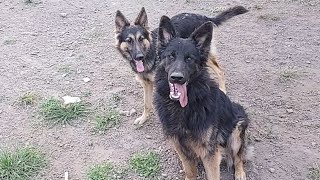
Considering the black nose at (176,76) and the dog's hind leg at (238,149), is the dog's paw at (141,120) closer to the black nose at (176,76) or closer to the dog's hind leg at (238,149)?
the dog's hind leg at (238,149)

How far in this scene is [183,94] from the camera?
3.35 m

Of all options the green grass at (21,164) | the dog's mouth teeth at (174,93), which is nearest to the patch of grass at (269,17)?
the dog's mouth teeth at (174,93)

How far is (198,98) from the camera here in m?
3.42

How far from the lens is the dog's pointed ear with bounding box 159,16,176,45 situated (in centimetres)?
336

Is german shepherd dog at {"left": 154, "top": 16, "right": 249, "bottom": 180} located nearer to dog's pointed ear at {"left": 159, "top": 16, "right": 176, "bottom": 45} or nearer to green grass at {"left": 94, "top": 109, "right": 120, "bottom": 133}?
dog's pointed ear at {"left": 159, "top": 16, "right": 176, "bottom": 45}

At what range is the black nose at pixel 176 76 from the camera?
315 centimetres

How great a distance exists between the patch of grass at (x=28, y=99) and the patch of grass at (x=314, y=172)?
136 inches

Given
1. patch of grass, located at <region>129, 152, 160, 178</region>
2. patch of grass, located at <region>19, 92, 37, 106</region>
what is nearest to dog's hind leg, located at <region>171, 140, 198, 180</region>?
patch of grass, located at <region>129, 152, 160, 178</region>

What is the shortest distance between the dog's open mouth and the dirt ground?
3.15 feet

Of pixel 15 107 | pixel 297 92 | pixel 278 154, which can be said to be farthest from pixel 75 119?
pixel 297 92

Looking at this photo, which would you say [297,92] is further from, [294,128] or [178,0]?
[178,0]

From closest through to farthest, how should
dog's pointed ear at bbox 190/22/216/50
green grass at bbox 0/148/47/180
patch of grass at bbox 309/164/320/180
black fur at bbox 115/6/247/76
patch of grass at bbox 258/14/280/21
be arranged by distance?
1. dog's pointed ear at bbox 190/22/216/50
2. patch of grass at bbox 309/164/320/180
3. green grass at bbox 0/148/47/180
4. black fur at bbox 115/6/247/76
5. patch of grass at bbox 258/14/280/21

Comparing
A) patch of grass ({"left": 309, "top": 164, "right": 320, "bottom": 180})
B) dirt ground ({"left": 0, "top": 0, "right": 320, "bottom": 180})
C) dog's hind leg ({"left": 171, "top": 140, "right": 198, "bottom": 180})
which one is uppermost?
dog's hind leg ({"left": 171, "top": 140, "right": 198, "bottom": 180})

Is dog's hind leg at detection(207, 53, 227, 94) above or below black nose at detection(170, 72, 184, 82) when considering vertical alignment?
below
